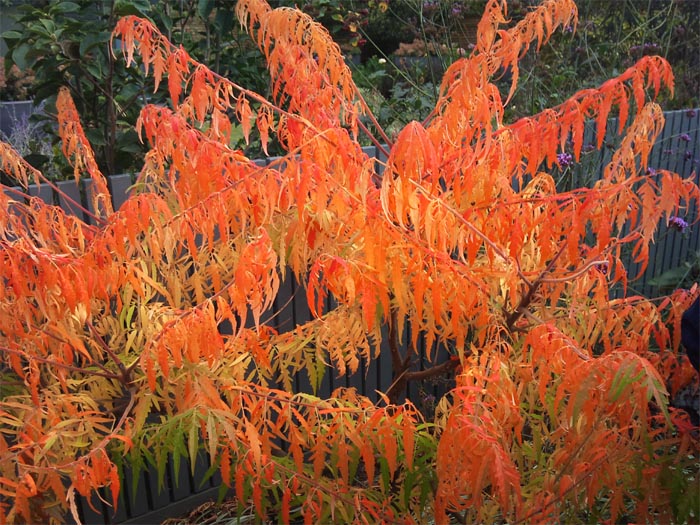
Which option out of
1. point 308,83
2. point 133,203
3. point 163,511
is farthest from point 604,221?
point 163,511

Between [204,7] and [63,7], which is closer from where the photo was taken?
[63,7]

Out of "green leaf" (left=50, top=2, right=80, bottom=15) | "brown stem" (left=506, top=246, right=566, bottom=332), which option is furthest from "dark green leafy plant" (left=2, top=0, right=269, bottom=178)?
"brown stem" (left=506, top=246, right=566, bottom=332)

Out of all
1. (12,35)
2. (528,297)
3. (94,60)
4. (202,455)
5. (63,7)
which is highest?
(63,7)

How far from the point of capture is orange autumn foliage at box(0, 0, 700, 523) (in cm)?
167

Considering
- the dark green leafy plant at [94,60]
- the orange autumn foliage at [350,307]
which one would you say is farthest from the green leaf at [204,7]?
the orange autumn foliage at [350,307]

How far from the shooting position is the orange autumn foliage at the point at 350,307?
1670mm

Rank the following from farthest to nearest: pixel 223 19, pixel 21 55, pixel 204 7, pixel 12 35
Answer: pixel 223 19, pixel 204 7, pixel 12 35, pixel 21 55

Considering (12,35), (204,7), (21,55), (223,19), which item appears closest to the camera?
(21,55)

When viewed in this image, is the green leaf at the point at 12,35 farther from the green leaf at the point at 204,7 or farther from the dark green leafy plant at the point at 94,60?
the green leaf at the point at 204,7

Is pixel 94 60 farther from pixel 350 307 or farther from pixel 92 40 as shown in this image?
pixel 350 307

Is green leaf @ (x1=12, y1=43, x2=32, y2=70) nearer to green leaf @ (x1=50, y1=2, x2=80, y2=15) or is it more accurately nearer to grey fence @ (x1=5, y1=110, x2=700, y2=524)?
green leaf @ (x1=50, y1=2, x2=80, y2=15)

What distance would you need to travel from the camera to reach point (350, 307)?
2.12 metres

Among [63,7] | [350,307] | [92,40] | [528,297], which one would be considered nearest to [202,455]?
[350,307]

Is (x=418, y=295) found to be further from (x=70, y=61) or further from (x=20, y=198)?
(x=70, y=61)
